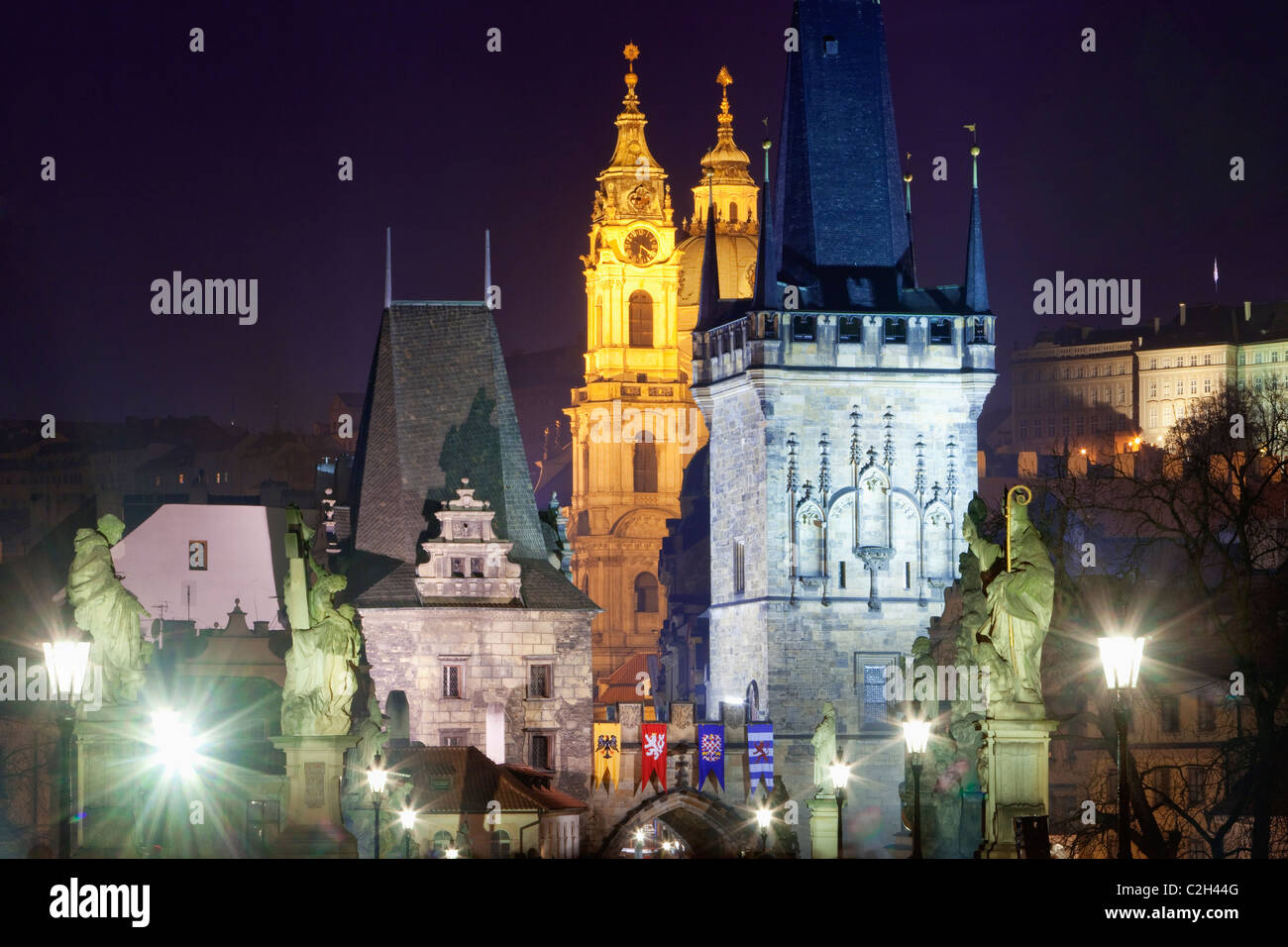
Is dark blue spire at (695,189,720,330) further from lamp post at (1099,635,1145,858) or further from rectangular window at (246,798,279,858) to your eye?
lamp post at (1099,635,1145,858)

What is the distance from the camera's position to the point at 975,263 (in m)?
81.4

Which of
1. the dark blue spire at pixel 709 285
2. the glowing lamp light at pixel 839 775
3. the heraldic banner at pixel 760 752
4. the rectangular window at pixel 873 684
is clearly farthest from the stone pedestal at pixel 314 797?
the dark blue spire at pixel 709 285

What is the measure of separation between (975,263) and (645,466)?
207ft

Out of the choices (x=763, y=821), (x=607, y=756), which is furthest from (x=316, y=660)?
(x=607, y=756)

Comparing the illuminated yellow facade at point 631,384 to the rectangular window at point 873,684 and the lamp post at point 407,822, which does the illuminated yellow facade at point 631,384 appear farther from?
the lamp post at point 407,822

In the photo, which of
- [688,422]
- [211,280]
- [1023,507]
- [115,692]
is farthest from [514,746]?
[688,422]

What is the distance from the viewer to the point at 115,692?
34.6 metres

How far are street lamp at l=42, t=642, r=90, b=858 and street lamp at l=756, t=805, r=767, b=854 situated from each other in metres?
37.2

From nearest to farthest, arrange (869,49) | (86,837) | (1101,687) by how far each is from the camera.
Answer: (86,837) → (1101,687) → (869,49)

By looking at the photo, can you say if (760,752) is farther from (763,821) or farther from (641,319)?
(641,319)

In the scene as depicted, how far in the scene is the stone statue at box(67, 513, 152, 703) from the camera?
3431 cm

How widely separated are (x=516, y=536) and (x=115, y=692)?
42221 millimetres

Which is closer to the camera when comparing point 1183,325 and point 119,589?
A: point 119,589
